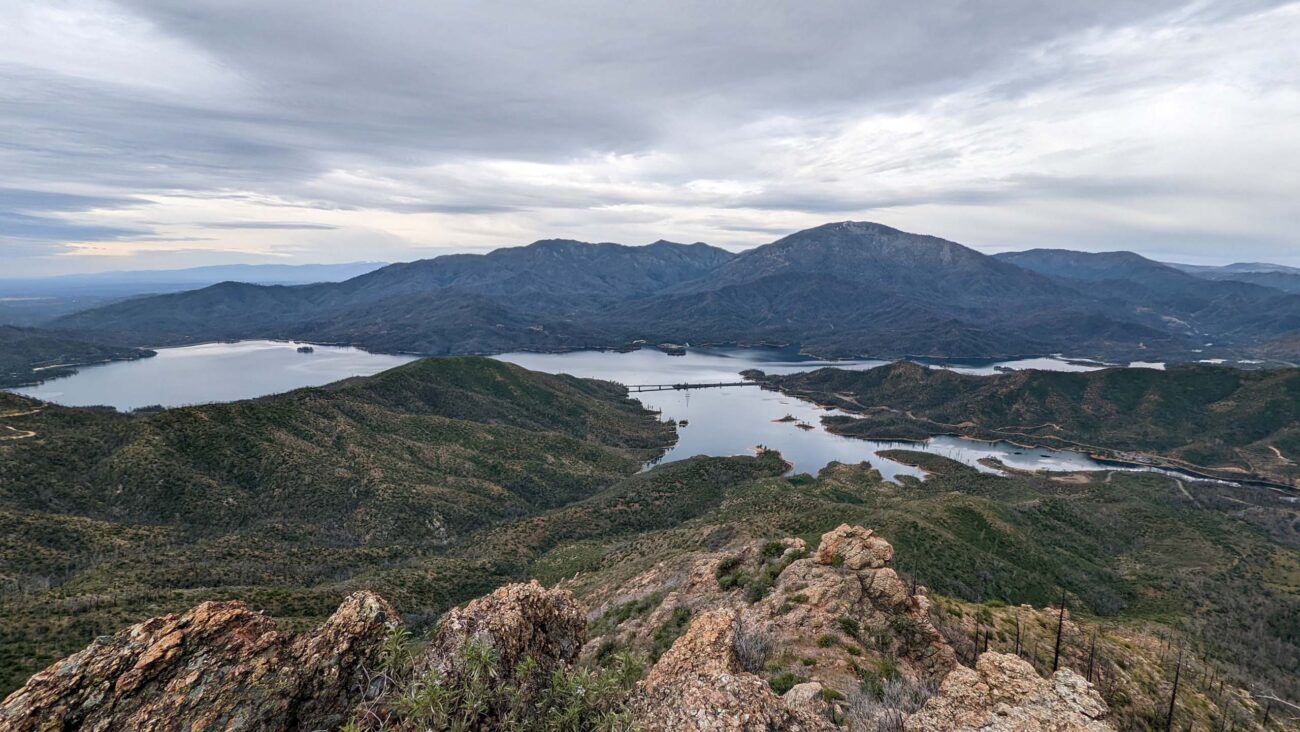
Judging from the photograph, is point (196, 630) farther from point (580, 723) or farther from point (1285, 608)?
point (1285, 608)

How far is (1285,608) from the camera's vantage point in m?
57.6

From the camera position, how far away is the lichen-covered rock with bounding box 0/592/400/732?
1197 centimetres

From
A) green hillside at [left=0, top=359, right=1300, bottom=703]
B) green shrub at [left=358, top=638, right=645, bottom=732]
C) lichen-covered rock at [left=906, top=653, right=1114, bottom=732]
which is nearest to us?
green shrub at [left=358, top=638, right=645, bottom=732]

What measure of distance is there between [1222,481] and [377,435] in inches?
8794

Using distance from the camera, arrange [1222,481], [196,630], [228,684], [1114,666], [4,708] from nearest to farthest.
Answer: [4,708]
[228,684]
[196,630]
[1114,666]
[1222,481]

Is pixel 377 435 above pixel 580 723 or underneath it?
underneath

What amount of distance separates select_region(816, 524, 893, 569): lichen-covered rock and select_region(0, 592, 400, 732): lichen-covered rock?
27.7m

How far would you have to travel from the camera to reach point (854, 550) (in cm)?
3394

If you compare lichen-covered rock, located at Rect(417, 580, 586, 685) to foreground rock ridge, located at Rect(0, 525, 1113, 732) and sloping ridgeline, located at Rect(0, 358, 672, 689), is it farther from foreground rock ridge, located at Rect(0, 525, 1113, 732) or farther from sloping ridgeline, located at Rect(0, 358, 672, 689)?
→ sloping ridgeline, located at Rect(0, 358, 672, 689)

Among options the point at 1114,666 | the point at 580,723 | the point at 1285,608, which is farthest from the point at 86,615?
the point at 1285,608

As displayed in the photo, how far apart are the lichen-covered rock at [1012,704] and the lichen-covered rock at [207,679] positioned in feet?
52.4

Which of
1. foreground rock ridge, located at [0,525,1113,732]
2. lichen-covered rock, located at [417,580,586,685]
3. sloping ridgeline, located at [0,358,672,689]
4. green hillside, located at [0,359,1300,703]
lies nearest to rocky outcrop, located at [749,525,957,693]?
green hillside, located at [0,359,1300,703]

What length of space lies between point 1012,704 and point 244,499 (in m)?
101

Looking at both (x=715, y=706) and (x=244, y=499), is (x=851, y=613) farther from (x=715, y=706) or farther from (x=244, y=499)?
(x=244, y=499)
